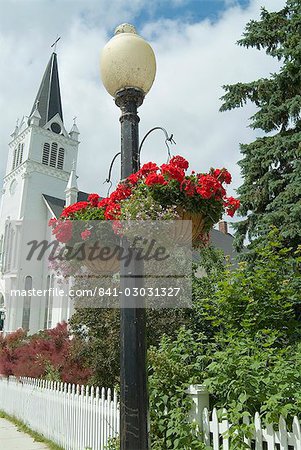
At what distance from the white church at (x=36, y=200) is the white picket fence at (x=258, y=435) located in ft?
71.6

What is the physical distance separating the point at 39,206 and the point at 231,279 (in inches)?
1066

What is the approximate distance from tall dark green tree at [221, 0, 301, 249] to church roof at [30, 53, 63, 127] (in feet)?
90.8

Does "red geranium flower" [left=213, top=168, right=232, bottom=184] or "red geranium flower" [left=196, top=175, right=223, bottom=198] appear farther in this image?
"red geranium flower" [left=213, top=168, right=232, bottom=184]

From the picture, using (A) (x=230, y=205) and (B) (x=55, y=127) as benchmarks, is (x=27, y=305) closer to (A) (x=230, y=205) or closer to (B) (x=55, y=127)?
(B) (x=55, y=127)

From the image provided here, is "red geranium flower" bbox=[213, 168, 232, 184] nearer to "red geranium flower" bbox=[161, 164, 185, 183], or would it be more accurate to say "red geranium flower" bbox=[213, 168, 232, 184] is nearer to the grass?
"red geranium flower" bbox=[161, 164, 185, 183]

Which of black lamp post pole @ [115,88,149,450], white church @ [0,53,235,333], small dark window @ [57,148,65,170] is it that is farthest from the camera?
small dark window @ [57,148,65,170]

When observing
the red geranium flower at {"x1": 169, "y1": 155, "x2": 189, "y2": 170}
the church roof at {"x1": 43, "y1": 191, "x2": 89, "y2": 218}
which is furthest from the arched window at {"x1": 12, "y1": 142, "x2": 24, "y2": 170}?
the red geranium flower at {"x1": 169, "y1": 155, "x2": 189, "y2": 170}

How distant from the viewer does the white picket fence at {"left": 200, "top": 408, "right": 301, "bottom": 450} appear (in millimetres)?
2881

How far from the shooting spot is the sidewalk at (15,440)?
20.6 feet

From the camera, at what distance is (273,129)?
9.70 m

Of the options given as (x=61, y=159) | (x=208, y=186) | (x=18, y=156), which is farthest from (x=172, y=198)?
(x=18, y=156)

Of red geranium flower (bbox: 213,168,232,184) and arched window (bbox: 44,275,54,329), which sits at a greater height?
arched window (bbox: 44,275,54,329)

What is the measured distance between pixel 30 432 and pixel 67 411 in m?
1.73

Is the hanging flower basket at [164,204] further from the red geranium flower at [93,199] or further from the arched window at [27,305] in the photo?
the arched window at [27,305]
